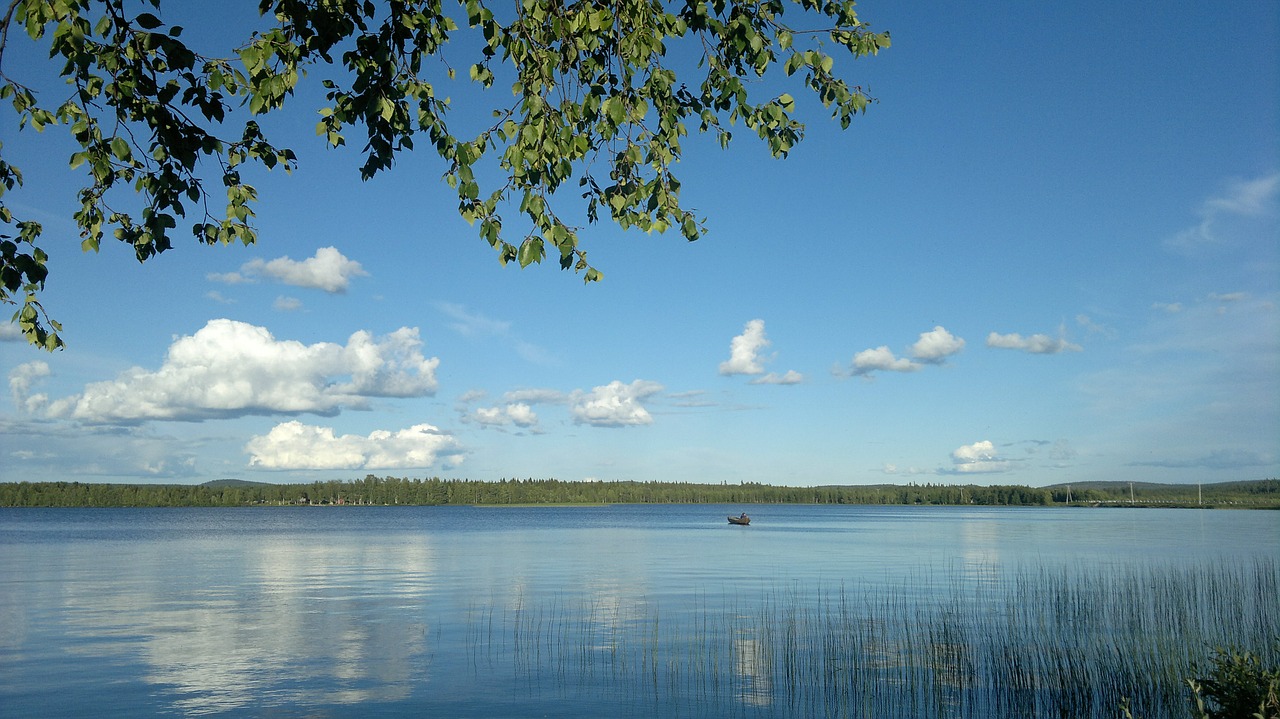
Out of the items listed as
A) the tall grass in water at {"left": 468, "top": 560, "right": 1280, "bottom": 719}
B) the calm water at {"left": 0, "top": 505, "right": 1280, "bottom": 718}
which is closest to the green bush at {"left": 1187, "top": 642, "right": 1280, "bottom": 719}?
the tall grass in water at {"left": 468, "top": 560, "right": 1280, "bottom": 719}

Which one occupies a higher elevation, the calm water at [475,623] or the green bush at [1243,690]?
the green bush at [1243,690]

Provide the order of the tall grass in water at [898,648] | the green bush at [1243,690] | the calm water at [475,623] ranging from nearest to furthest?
the green bush at [1243,690]
the tall grass in water at [898,648]
the calm water at [475,623]

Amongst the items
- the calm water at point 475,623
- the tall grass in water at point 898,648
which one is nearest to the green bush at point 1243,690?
the tall grass in water at point 898,648

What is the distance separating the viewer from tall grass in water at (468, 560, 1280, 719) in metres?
18.0

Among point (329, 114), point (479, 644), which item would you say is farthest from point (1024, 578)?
point (329, 114)

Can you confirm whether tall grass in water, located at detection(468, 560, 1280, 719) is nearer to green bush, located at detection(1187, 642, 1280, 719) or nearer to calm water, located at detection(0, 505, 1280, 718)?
calm water, located at detection(0, 505, 1280, 718)

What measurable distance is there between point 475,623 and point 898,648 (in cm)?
1287

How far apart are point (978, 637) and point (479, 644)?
13.2 metres

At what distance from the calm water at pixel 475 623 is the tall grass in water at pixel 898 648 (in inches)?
5.1

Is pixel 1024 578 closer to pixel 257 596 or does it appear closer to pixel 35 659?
pixel 257 596

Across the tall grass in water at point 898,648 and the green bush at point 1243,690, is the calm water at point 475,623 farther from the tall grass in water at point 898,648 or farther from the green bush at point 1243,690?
the green bush at point 1243,690

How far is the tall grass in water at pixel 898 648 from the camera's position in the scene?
18.0 meters

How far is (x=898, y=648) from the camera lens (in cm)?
2269

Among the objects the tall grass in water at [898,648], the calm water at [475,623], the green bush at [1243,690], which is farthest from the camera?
the calm water at [475,623]
